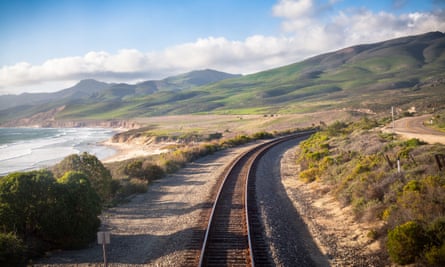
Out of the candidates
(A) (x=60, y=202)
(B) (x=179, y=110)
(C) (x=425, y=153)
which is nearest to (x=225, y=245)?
(A) (x=60, y=202)

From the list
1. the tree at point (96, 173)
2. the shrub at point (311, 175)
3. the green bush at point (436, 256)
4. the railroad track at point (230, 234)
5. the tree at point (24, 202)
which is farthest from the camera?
the shrub at point (311, 175)

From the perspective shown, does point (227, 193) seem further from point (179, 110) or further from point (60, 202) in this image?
point (179, 110)

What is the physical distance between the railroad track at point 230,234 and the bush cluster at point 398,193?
3.64m

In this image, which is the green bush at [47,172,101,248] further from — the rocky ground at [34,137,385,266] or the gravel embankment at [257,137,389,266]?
the gravel embankment at [257,137,389,266]

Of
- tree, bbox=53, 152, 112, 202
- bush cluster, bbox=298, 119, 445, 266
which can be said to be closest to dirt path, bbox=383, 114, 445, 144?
bush cluster, bbox=298, 119, 445, 266

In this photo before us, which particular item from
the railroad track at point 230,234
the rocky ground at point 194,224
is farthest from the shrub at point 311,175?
the railroad track at point 230,234

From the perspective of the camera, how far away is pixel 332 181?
17.4 meters

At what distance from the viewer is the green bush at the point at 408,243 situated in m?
8.51

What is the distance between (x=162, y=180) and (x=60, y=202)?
12.2 m

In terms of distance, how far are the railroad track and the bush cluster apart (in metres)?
3.64

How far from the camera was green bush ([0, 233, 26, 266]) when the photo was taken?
8.63 metres

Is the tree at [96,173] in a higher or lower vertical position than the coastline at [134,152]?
higher

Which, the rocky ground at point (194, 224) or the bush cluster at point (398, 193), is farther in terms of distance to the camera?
the rocky ground at point (194, 224)

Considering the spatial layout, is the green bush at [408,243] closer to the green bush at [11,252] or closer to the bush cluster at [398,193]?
the bush cluster at [398,193]
